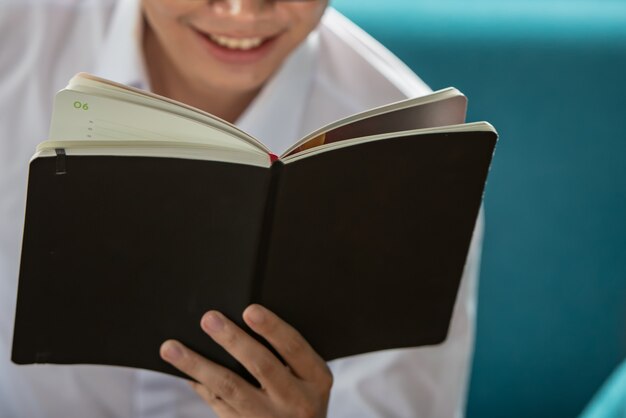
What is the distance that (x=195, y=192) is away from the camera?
3.29 ft

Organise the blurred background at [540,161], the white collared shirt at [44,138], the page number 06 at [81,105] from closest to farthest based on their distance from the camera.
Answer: the page number 06 at [81,105], the white collared shirt at [44,138], the blurred background at [540,161]

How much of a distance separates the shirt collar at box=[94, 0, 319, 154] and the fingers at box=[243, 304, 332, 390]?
0.46 m

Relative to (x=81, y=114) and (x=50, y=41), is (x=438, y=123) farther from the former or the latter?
(x=50, y=41)

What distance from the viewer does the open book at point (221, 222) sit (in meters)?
0.98

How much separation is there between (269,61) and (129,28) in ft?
0.80

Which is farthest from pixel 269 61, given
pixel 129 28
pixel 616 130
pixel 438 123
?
pixel 616 130

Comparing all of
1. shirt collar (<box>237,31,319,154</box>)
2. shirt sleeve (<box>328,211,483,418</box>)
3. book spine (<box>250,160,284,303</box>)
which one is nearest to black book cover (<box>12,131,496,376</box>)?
book spine (<box>250,160,284,303</box>)

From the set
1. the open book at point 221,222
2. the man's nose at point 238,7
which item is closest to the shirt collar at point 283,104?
the man's nose at point 238,7

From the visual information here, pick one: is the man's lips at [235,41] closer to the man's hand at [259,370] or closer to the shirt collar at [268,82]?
the shirt collar at [268,82]

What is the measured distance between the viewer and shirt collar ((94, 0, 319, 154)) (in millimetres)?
1462

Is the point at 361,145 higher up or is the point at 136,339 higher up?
the point at 361,145

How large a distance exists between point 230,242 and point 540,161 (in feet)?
3.02

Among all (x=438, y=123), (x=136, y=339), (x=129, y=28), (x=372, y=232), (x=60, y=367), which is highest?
(x=129, y=28)

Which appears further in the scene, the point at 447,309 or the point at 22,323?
the point at 447,309
